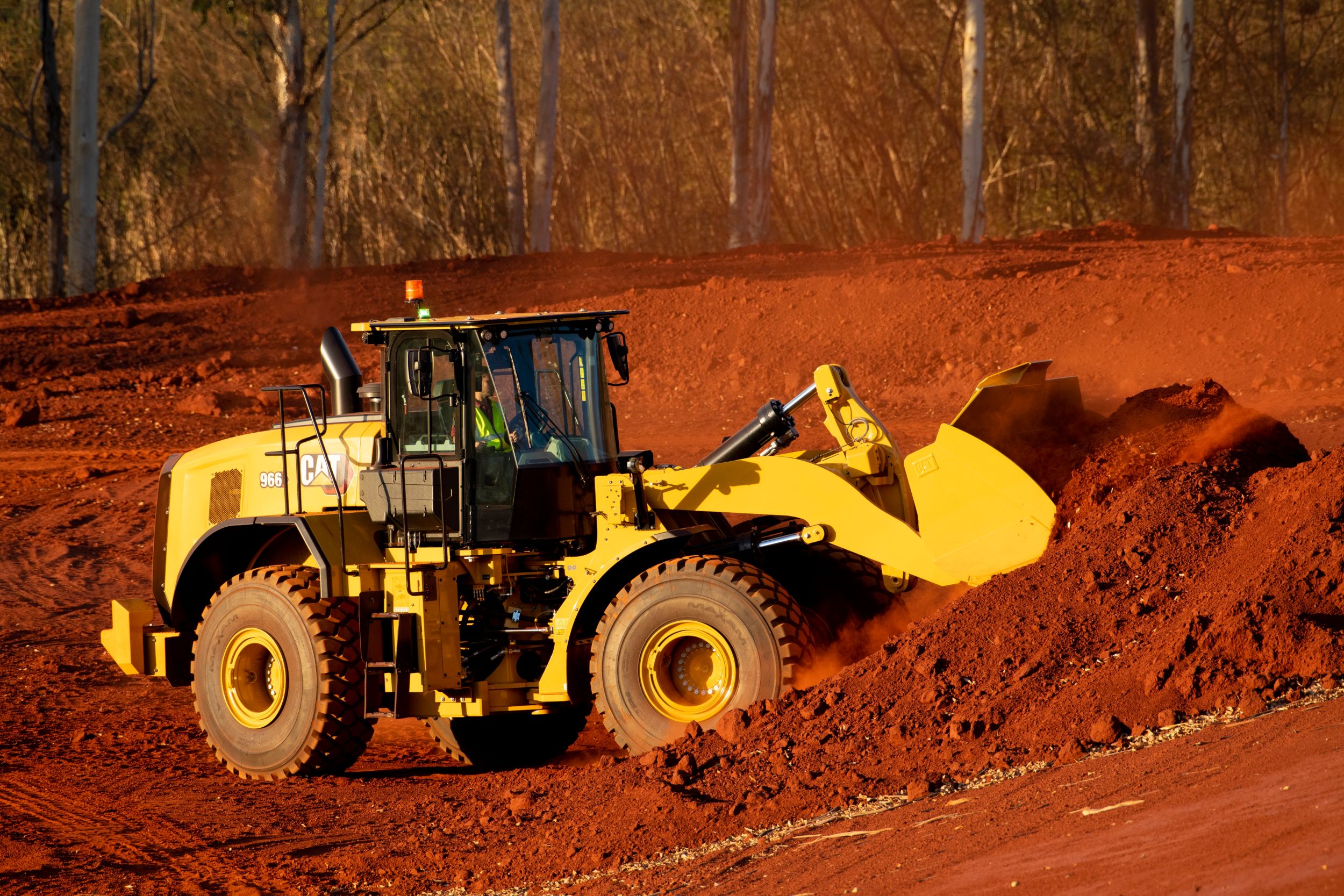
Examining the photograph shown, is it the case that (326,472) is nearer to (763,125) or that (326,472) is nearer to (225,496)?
(225,496)

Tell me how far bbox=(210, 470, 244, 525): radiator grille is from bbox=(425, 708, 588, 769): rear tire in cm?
193

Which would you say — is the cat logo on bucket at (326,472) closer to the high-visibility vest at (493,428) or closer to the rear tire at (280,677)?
the rear tire at (280,677)

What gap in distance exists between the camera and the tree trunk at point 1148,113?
32625mm

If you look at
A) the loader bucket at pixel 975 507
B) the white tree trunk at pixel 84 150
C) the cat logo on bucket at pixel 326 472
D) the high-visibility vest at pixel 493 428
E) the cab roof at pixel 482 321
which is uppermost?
the white tree trunk at pixel 84 150

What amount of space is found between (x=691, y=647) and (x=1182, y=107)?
25.9m

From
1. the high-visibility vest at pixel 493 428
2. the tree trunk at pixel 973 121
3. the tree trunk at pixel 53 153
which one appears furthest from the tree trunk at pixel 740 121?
the high-visibility vest at pixel 493 428

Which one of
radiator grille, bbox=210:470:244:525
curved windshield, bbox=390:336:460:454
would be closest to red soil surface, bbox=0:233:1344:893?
radiator grille, bbox=210:470:244:525

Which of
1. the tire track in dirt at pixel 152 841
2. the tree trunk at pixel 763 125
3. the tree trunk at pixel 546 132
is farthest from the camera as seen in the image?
the tree trunk at pixel 546 132

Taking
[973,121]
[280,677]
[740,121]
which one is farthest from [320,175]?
[280,677]

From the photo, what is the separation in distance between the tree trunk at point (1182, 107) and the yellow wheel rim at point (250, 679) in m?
25.7

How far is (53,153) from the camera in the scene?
32.2 metres

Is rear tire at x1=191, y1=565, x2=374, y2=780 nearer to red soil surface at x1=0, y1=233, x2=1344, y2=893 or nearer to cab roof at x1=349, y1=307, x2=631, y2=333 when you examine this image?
red soil surface at x1=0, y1=233, x2=1344, y2=893

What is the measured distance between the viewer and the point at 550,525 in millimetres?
9383

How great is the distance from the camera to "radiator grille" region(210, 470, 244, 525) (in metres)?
10.4
